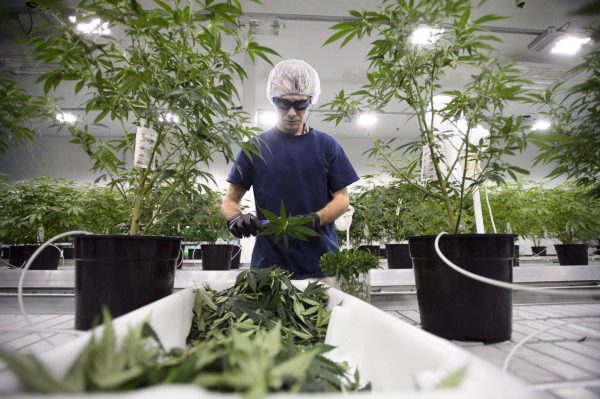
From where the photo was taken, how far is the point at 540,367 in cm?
50

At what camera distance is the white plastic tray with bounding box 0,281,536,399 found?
21cm

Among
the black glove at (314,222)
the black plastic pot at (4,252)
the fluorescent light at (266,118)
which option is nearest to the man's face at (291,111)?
the black glove at (314,222)

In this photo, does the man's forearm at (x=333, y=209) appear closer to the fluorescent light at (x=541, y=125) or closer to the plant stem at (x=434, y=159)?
the plant stem at (x=434, y=159)

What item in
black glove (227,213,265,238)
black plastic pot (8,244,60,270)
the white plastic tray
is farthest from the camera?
black plastic pot (8,244,60,270)

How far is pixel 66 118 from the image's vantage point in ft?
2.48

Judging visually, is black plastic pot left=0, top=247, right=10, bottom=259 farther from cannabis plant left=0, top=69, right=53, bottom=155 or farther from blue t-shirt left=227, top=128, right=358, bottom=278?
cannabis plant left=0, top=69, right=53, bottom=155

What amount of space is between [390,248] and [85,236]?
263 centimetres

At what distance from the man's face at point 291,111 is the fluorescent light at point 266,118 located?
411 cm

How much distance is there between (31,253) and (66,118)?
205 centimetres

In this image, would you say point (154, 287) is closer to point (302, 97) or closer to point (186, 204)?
point (186, 204)

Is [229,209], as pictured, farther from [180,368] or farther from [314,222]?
[180,368]

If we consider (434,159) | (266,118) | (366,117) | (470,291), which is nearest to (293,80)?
(366,117)

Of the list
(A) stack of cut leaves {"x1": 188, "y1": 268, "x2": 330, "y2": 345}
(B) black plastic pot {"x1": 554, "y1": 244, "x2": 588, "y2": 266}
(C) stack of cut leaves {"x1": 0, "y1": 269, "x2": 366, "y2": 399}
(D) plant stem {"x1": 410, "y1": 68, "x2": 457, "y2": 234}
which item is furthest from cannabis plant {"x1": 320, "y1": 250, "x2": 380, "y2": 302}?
(B) black plastic pot {"x1": 554, "y1": 244, "x2": 588, "y2": 266}

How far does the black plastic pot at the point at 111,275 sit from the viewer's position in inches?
26.3
